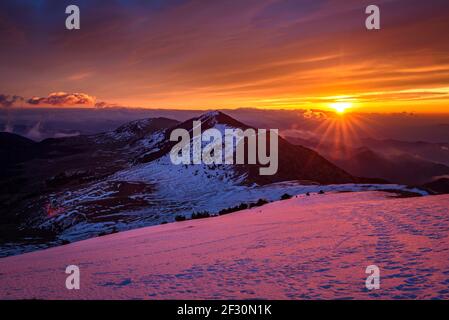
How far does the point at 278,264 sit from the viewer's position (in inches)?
422

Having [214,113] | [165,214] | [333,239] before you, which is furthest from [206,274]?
[214,113]

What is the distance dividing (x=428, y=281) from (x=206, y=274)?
228 inches

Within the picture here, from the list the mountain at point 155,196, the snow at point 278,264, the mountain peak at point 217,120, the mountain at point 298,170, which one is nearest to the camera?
the snow at point 278,264

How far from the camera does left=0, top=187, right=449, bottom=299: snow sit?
8547mm

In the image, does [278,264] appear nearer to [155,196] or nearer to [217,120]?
[155,196]

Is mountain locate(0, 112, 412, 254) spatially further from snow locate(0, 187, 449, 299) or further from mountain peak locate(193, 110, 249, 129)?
snow locate(0, 187, 449, 299)

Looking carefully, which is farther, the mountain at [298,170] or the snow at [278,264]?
the mountain at [298,170]

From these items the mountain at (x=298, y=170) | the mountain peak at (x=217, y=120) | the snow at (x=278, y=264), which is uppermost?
the mountain peak at (x=217, y=120)

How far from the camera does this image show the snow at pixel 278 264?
28.0 feet

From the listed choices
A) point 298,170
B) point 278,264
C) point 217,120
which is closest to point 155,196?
point 298,170

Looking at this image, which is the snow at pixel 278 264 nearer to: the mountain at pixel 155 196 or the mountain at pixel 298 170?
the mountain at pixel 155 196

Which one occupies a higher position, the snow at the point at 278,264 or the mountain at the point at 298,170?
the mountain at the point at 298,170

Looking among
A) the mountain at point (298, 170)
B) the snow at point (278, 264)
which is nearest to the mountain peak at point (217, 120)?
the mountain at point (298, 170)

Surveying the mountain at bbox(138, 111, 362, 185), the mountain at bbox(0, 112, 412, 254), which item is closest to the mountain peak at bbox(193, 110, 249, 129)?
the mountain at bbox(138, 111, 362, 185)
